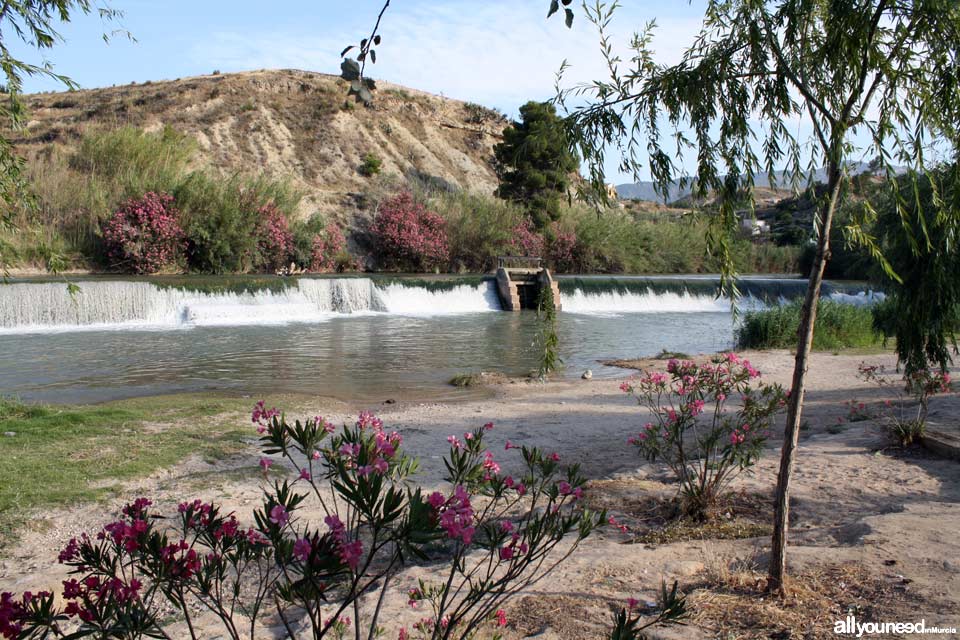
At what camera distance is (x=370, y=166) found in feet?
163

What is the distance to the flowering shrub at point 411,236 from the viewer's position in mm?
33625

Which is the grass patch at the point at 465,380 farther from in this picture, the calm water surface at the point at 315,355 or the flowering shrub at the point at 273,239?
the flowering shrub at the point at 273,239

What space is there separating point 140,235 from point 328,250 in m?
8.77

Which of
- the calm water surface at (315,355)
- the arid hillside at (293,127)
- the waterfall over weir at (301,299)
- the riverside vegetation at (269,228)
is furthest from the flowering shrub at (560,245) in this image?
the calm water surface at (315,355)

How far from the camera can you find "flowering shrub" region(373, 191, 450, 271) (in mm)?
33625

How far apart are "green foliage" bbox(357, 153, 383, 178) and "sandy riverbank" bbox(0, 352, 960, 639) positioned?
43008 mm

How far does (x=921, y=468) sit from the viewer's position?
540 centimetres

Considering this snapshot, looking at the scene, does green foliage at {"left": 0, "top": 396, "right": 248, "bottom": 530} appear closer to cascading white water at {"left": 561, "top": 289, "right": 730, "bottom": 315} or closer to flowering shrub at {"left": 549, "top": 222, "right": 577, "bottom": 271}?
cascading white water at {"left": 561, "top": 289, "right": 730, "bottom": 315}

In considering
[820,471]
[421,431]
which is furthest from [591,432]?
[820,471]

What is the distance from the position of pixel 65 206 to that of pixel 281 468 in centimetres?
2332

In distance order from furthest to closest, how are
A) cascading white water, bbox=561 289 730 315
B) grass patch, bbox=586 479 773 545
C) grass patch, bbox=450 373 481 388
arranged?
cascading white water, bbox=561 289 730 315 < grass patch, bbox=450 373 481 388 < grass patch, bbox=586 479 773 545

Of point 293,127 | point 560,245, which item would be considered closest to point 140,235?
point 560,245

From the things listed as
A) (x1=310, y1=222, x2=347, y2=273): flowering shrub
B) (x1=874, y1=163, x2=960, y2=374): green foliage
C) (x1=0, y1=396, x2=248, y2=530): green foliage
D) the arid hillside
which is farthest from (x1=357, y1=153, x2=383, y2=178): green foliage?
(x1=874, y1=163, x2=960, y2=374): green foliage

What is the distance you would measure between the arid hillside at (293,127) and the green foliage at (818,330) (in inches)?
1061
